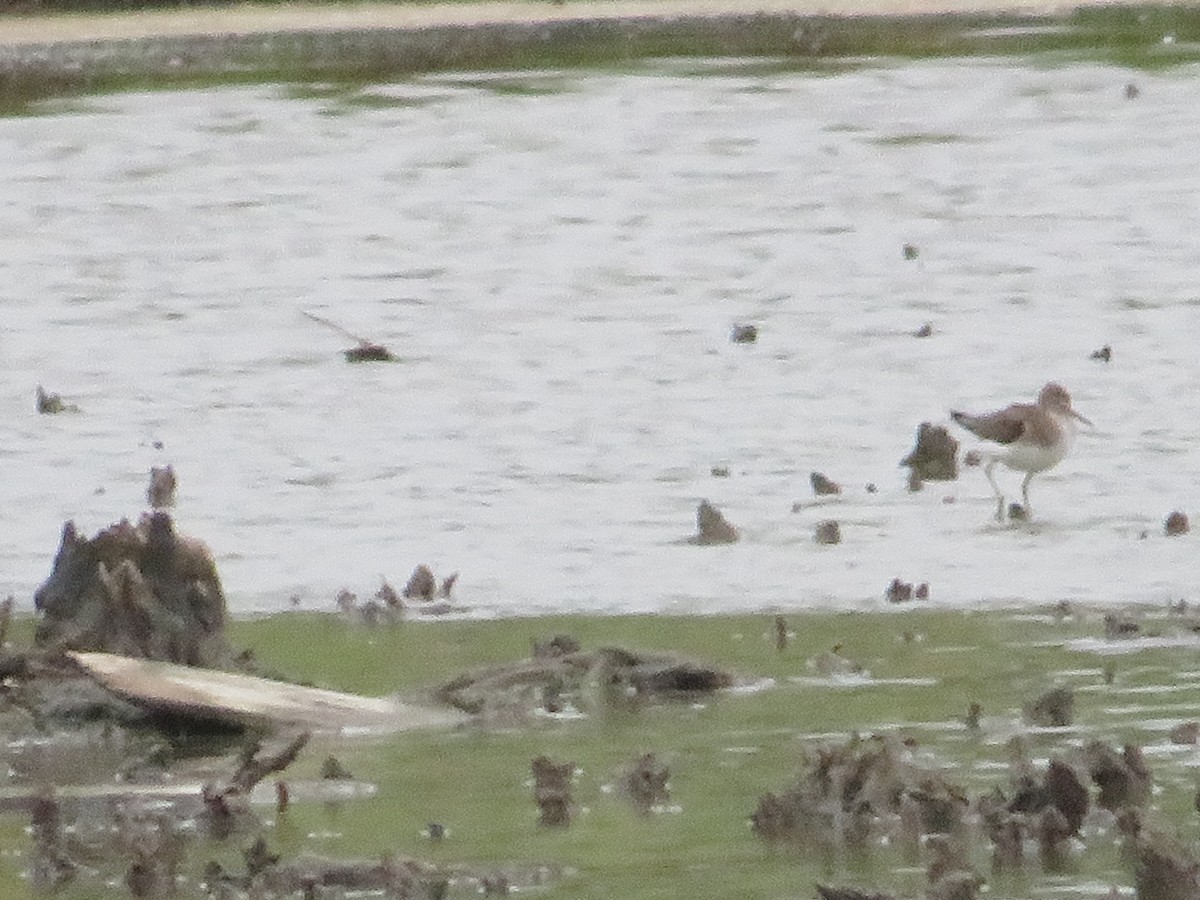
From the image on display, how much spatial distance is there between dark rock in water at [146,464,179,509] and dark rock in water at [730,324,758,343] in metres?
4.04

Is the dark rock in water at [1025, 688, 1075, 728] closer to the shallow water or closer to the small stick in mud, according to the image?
the shallow water

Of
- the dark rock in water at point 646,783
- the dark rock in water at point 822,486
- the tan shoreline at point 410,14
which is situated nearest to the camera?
the dark rock in water at point 646,783

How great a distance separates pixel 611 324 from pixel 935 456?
4.25m

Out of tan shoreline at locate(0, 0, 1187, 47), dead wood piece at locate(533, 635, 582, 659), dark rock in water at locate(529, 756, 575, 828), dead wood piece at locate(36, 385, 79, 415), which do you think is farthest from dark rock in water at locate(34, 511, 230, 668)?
tan shoreline at locate(0, 0, 1187, 47)

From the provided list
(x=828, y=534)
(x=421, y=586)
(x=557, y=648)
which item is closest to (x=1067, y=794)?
(x=557, y=648)

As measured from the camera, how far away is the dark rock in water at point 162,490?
13.5 m

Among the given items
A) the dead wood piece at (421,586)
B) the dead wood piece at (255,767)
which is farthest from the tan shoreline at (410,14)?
the dead wood piece at (255,767)

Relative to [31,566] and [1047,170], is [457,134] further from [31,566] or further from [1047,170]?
[31,566]

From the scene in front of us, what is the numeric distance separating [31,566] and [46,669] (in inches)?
97.8

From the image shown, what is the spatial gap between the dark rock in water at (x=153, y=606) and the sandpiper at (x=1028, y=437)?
11.1 feet

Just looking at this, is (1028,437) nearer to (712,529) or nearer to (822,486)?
(822,486)

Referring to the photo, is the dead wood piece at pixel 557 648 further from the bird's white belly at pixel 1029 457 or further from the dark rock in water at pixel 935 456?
the dark rock in water at pixel 935 456

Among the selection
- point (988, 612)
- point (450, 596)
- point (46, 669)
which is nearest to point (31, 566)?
point (450, 596)

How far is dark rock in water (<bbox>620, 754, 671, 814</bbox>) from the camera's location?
882cm
